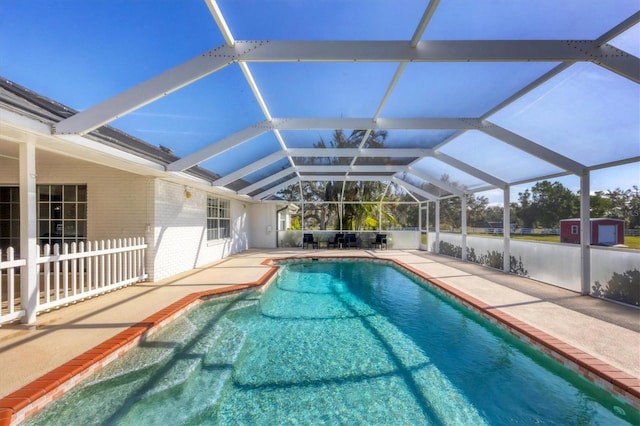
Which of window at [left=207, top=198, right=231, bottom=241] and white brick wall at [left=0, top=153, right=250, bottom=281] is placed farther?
window at [left=207, top=198, right=231, bottom=241]

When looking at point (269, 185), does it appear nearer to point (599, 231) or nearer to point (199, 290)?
point (199, 290)

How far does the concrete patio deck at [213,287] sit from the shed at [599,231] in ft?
3.49

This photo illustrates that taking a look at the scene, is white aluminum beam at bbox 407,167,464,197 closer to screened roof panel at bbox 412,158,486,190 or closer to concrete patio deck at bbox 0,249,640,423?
screened roof panel at bbox 412,158,486,190

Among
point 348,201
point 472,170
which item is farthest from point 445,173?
point 348,201

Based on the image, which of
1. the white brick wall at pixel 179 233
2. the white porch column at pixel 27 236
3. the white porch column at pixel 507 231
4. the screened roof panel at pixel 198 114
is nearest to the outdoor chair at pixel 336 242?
the white brick wall at pixel 179 233

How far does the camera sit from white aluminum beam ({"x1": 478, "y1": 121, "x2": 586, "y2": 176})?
218 inches

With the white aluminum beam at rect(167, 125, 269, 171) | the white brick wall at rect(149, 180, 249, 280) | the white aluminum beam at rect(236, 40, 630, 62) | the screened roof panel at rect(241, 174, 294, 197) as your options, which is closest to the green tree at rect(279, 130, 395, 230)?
the screened roof panel at rect(241, 174, 294, 197)

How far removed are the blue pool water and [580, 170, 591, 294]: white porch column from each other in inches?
104

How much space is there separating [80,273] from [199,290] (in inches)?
73.3

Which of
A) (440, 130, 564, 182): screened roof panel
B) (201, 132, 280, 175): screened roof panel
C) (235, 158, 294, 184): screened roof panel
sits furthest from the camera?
(235, 158, 294, 184): screened roof panel

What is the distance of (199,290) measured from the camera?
5625 mm

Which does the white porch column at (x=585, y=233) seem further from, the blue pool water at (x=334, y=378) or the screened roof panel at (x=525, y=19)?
the screened roof panel at (x=525, y=19)

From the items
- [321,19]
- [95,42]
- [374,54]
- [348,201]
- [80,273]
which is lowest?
[80,273]

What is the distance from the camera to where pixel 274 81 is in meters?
4.11
